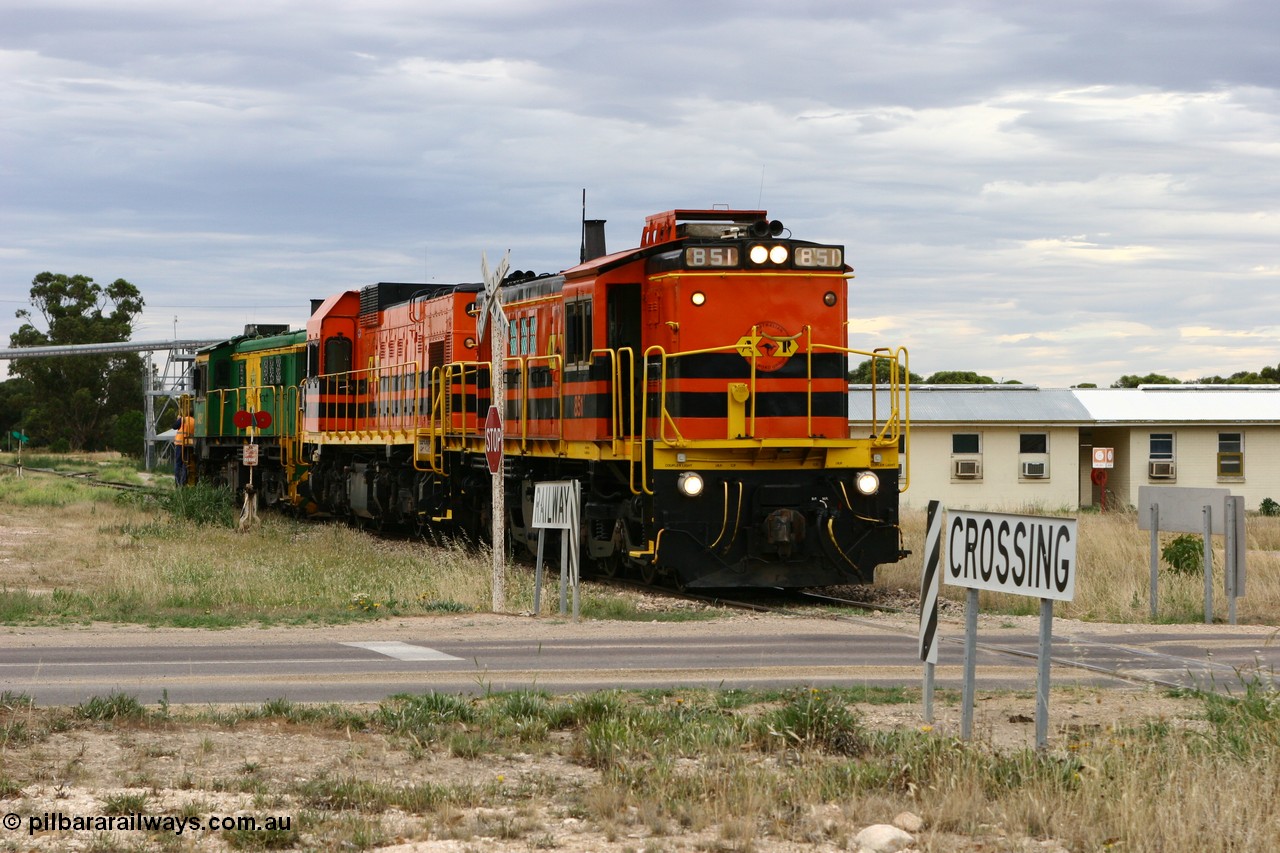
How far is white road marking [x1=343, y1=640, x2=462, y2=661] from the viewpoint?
1329 cm

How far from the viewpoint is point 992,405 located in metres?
49.0

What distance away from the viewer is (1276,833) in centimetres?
674

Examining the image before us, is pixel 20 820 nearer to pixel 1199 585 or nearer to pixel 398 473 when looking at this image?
pixel 1199 585

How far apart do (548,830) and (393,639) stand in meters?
7.92

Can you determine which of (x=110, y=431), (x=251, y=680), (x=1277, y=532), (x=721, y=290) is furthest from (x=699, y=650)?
(x=110, y=431)

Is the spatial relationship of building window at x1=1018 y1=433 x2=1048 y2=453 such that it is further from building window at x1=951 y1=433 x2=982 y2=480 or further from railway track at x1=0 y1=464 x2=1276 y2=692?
railway track at x1=0 y1=464 x2=1276 y2=692

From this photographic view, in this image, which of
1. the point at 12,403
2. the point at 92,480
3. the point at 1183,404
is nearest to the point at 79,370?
the point at 12,403

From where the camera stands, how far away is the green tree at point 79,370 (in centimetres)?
12219

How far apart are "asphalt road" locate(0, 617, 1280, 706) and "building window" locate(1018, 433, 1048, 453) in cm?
3234

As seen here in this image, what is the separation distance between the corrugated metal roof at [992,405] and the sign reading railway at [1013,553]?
125 ft

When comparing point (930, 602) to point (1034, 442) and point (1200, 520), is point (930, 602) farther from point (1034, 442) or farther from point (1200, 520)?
point (1034, 442)

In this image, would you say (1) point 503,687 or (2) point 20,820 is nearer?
(2) point 20,820

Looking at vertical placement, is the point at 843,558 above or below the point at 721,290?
below

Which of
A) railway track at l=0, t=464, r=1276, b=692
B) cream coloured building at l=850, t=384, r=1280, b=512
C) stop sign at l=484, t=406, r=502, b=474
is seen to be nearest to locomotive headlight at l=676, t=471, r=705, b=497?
railway track at l=0, t=464, r=1276, b=692
